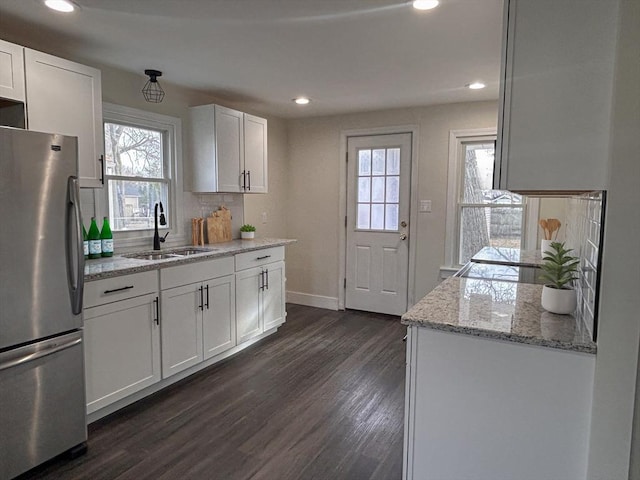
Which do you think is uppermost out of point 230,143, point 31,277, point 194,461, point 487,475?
point 230,143

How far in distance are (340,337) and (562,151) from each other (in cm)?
303

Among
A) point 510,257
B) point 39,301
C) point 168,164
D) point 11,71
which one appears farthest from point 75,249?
point 510,257

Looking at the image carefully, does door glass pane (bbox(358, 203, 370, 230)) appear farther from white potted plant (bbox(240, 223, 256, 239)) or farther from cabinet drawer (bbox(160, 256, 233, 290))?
cabinet drawer (bbox(160, 256, 233, 290))

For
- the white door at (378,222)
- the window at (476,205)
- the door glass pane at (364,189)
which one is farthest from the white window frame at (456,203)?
the door glass pane at (364,189)

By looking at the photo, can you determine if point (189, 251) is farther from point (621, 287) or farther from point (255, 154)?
point (621, 287)

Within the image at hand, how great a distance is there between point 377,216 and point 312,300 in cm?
136

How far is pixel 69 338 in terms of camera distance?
82.3 inches

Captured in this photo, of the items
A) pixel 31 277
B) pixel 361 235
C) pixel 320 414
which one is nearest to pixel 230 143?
pixel 361 235

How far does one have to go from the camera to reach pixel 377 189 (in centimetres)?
472

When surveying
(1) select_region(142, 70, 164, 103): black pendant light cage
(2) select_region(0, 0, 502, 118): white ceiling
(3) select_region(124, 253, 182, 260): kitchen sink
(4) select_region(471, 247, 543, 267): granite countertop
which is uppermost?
(2) select_region(0, 0, 502, 118): white ceiling

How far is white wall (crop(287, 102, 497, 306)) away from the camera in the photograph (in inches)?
170

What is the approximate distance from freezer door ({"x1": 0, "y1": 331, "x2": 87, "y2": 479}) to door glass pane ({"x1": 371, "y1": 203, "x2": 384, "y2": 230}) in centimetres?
330

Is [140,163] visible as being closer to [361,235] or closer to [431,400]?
[361,235]

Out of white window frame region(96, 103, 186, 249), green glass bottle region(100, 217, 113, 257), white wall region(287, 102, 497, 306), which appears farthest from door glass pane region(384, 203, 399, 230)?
green glass bottle region(100, 217, 113, 257)
